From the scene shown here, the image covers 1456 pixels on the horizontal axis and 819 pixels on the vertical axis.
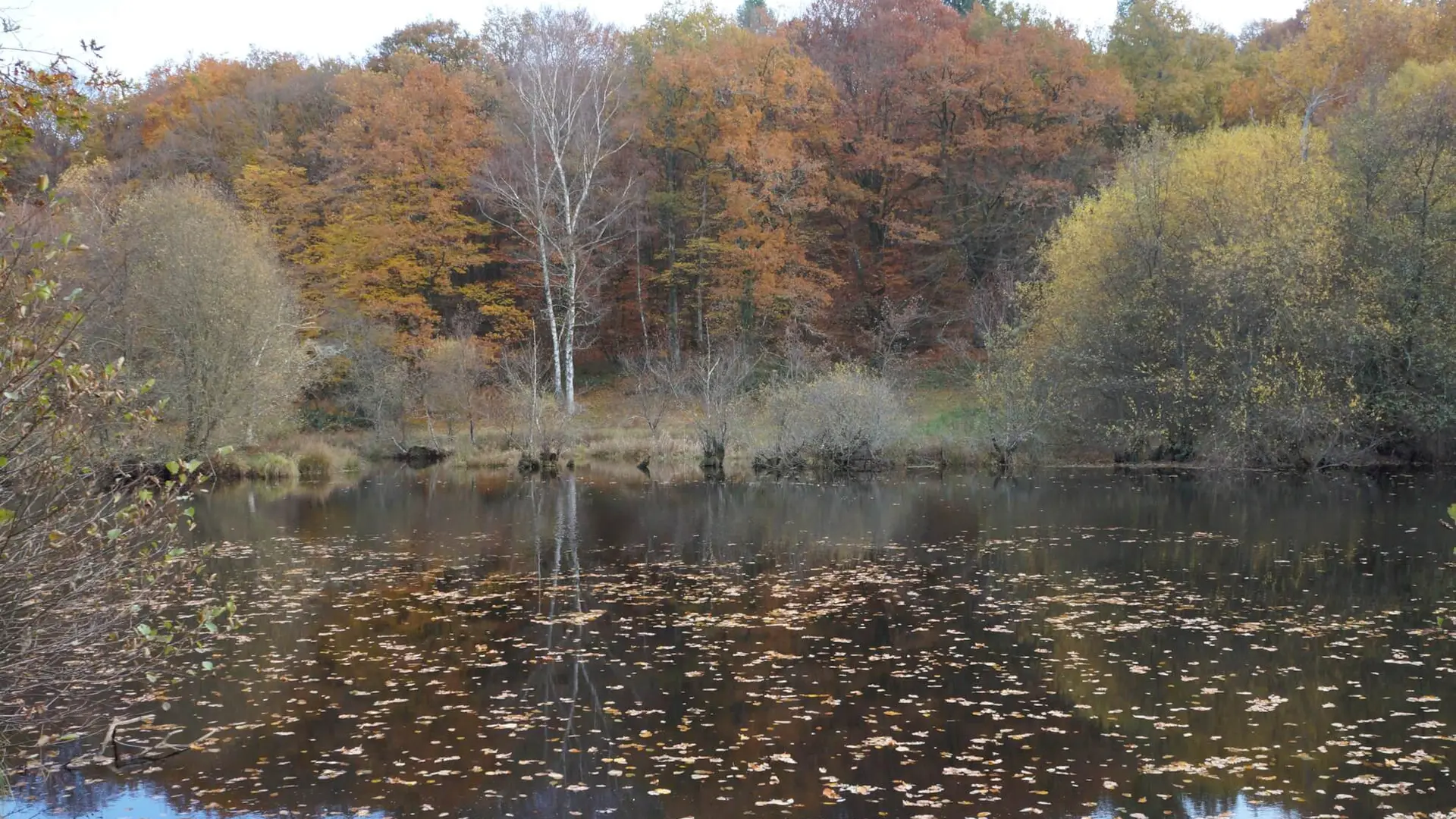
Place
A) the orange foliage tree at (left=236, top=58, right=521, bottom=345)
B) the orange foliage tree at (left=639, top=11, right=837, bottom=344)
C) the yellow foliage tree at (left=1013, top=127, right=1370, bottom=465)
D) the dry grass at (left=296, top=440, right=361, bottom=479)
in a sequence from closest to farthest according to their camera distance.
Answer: the yellow foliage tree at (left=1013, top=127, right=1370, bottom=465) → the dry grass at (left=296, top=440, right=361, bottom=479) → the orange foliage tree at (left=639, top=11, right=837, bottom=344) → the orange foliage tree at (left=236, top=58, right=521, bottom=345)

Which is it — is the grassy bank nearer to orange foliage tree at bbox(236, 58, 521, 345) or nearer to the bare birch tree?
the bare birch tree

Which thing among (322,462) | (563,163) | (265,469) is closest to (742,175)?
(563,163)

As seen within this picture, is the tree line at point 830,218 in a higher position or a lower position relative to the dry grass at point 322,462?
higher

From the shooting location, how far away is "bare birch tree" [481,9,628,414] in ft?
135

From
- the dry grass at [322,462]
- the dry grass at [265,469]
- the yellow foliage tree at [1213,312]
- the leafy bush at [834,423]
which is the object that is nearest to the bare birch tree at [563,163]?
the dry grass at [322,462]

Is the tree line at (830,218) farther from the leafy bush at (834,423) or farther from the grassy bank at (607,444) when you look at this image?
the leafy bush at (834,423)

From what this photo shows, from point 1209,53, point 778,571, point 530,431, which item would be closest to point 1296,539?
point 778,571

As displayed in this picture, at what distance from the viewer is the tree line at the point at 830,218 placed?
30094 millimetres

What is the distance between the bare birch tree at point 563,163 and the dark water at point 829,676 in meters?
21.2

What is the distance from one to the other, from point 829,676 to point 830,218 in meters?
40.0

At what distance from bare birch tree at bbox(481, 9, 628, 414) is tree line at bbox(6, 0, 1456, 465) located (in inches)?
9.4

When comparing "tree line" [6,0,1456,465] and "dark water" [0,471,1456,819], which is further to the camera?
"tree line" [6,0,1456,465]

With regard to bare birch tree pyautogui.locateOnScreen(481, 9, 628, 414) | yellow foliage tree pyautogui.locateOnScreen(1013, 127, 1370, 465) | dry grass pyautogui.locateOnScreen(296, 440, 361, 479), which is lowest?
dry grass pyautogui.locateOnScreen(296, 440, 361, 479)

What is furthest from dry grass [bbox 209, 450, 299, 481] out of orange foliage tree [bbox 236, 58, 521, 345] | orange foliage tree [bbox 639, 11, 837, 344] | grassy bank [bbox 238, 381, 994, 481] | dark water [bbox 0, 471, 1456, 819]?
orange foliage tree [bbox 639, 11, 837, 344]
